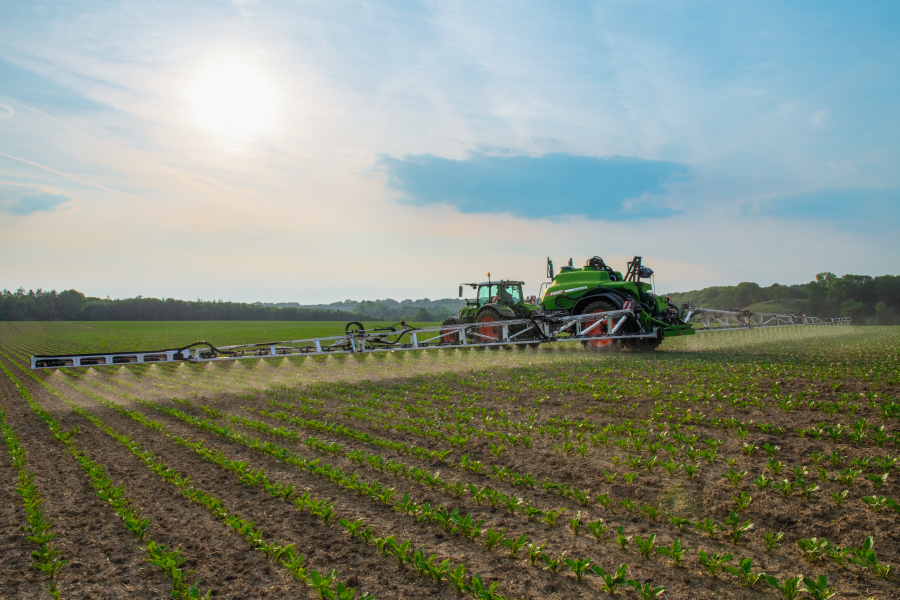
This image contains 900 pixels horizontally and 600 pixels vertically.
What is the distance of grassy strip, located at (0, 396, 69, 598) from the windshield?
14.7 m

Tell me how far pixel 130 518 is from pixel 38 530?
74cm

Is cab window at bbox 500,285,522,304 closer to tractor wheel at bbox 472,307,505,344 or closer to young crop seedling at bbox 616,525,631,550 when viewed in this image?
tractor wheel at bbox 472,307,505,344

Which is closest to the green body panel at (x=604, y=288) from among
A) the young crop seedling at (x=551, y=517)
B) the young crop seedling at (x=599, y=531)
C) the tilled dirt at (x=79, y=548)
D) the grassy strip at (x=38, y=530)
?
the young crop seedling at (x=551, y=517)

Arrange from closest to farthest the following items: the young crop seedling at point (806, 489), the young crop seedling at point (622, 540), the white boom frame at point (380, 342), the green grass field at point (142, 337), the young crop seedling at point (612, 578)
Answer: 1. the young crop seedling at point (612, 578)
2. the young crop seedling at point (622, 540)
3. the young crop seedling at point (806, 489)
4. the white boom frame at point (380, 342)
5. the green grass field at point (142, 337)

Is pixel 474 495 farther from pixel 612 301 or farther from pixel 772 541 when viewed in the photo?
pixel 612 301

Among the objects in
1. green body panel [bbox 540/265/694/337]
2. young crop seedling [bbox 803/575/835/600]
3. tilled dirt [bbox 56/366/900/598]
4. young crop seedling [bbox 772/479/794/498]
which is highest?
green body panel [bbox 540/265/694/337]

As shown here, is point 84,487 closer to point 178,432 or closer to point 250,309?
point 178,432

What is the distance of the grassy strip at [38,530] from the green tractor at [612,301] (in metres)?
13.8

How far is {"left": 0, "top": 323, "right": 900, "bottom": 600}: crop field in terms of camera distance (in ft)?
11.2

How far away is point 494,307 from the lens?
17.8 m

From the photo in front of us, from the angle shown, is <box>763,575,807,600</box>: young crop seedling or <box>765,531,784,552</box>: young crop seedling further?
<box>765,531,784,552</box>: young crop seedling

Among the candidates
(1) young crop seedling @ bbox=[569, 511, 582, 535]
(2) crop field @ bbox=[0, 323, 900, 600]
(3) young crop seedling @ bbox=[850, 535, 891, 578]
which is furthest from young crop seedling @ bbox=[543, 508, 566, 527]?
(3) young crop seedling @ bbox=[850, 535, 891, 578]

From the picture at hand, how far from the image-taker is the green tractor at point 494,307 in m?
17.9

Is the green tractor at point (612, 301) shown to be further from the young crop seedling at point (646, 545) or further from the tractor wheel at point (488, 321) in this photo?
the young crop seedling at point (646, 545)
